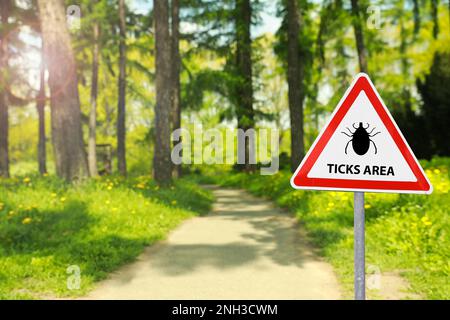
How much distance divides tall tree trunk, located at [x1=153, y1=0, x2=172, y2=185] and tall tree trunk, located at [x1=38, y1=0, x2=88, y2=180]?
118 inches

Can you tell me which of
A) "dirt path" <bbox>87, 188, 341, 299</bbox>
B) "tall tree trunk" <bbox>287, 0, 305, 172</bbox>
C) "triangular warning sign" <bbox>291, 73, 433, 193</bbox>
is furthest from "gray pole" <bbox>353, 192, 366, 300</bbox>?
"tall tree trunk" <bbox>287, 0, 305, 172</bbox>

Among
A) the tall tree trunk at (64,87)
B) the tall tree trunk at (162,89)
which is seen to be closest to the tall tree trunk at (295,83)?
the tall tree trunk at (162,89)

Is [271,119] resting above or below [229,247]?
above

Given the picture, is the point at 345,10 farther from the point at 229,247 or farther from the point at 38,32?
the point at 38,32

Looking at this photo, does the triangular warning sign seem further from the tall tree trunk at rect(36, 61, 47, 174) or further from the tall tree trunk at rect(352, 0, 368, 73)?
the tall tree trunk at rect(36, 61, 47, 174)

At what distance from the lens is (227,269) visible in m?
7.00

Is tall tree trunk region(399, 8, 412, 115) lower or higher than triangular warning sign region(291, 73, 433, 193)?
higher

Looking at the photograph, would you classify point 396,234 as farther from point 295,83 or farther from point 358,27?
point 358,27

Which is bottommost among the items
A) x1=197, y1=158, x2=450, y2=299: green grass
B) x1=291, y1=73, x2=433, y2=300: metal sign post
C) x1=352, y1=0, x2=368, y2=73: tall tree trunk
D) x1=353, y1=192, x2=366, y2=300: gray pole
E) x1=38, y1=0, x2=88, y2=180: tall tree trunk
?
x1=197, y1=158, x2=450, y2=299: green grass

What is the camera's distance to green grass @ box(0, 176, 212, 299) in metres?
6.36

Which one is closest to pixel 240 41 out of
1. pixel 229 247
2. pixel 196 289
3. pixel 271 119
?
pixel 271 119

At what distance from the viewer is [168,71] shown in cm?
1490
